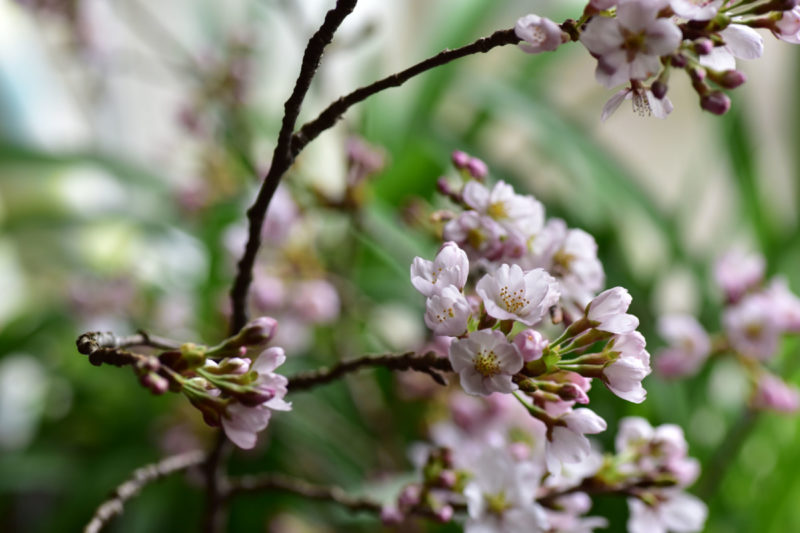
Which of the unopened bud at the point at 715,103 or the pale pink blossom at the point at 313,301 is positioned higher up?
the unopened bud at the point at 715,103

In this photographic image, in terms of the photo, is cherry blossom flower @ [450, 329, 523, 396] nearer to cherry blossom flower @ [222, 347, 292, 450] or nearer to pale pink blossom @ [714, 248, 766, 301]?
cherry blossom flower @ [222, 347, 292, 450]

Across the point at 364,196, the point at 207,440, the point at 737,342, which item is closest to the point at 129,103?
the point at 207,440

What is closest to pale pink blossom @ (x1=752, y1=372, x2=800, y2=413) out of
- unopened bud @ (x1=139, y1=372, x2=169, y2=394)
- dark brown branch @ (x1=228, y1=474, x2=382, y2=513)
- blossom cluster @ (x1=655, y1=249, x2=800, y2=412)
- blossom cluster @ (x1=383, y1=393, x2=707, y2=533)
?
blossom cluster @ (x1=655, y1=249, x2=800, y2=412)

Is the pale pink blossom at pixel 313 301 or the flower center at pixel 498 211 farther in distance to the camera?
the pale pink blossom at pixel 313 301

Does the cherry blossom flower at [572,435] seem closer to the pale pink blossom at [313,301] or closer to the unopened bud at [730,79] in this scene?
the unopened bud at [730,79]

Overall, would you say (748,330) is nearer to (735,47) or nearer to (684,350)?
(684,350)

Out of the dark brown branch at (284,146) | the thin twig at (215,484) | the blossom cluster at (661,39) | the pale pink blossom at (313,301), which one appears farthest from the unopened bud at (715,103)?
the pale pink blossom at (313,301)

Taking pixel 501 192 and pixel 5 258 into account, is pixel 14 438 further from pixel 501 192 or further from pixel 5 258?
pixel 501 192
